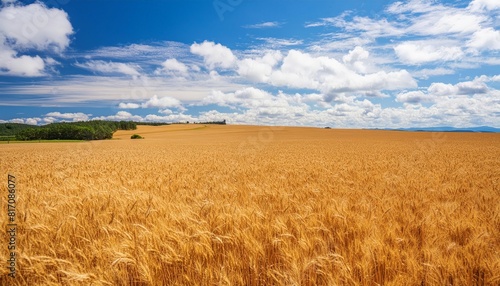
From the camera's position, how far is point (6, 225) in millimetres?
3402

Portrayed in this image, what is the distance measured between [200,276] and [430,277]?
1790 mm

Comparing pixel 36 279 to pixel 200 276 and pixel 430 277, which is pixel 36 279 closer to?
pixel 200 276

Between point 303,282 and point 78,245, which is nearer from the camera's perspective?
point 303,282

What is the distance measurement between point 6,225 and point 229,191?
3.58 meters

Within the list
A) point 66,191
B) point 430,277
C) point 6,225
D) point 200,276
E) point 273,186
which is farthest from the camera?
point 273,186

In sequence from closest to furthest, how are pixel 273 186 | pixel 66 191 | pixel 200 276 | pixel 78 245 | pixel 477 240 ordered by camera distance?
pixel 200 276 < pixel 477 240 < pixel 78 245 < pixel 66 191 < pixel 273 186

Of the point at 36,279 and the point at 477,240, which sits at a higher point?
the point at 477,240

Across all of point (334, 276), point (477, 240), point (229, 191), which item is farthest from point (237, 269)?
point (229, 191)

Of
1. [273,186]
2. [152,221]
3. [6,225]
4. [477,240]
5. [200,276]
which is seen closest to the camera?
[200,276]

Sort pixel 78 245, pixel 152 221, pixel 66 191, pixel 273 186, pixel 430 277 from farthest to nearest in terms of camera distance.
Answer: pixel 273 186
pixel 66 191
pixel 152 221
pixel 78 245
pixel 430 277

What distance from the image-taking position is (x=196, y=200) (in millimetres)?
5059

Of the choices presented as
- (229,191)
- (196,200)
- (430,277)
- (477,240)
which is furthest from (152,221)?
(477,240)

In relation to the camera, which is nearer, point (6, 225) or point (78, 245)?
point (78, 245)

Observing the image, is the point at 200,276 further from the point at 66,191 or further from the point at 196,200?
the point at 66,191
